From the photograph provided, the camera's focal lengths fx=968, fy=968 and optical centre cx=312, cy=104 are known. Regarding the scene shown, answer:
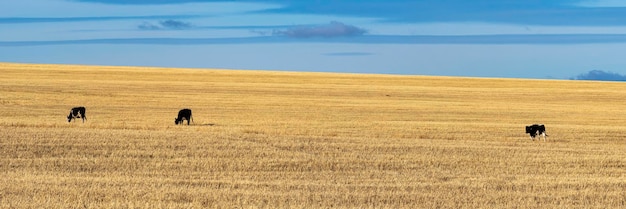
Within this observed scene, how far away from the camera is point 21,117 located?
41.8m

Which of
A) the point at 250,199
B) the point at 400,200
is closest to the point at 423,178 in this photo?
the point at 400,200

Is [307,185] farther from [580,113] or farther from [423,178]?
[580,113]

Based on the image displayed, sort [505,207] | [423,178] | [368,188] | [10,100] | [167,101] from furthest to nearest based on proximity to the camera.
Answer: [167,101] < [10,100] < [423,178] < [368,188] < [505,207]

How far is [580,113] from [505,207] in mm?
41088

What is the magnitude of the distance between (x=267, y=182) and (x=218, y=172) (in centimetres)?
226

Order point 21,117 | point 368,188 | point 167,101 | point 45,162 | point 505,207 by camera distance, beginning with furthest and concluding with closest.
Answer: point 167,101
point 21,117
point 45,162
point 368,188
point 505,207

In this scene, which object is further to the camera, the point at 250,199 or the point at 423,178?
the point at 423,178

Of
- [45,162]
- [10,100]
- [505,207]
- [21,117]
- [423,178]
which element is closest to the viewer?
[505,207]

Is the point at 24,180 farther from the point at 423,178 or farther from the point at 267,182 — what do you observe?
the point at 423,178

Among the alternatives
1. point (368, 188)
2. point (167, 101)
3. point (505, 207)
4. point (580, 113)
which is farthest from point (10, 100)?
point (505, 207)

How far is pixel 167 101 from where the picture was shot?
200ft

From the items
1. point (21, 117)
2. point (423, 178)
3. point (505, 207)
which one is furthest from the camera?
point (21, 117)

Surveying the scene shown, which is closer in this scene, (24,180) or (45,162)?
(24,180)

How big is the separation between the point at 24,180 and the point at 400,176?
8.05 m
